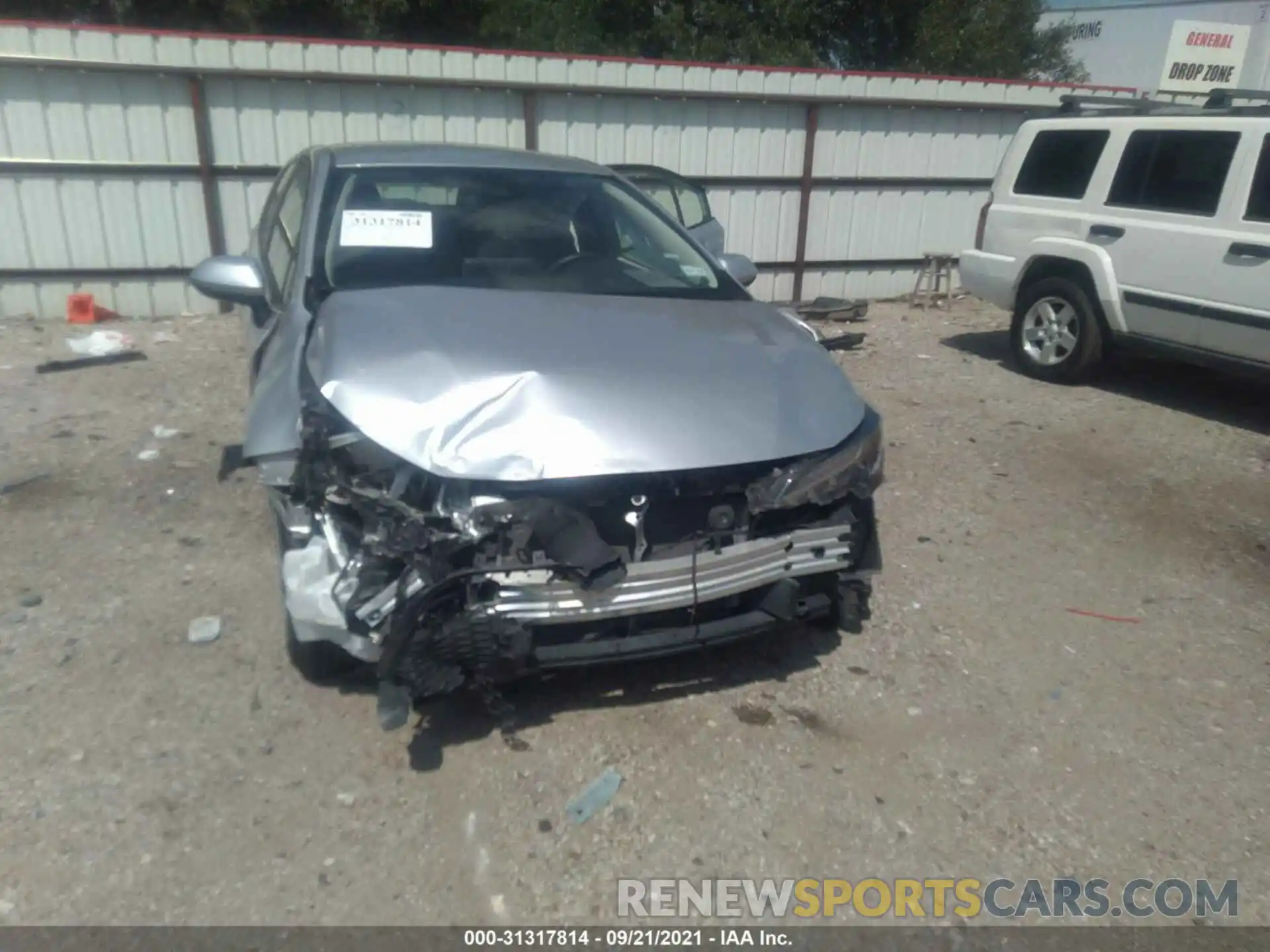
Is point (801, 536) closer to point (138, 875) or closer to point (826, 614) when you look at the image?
point (826, 614)

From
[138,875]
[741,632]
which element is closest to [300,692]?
[138,875]

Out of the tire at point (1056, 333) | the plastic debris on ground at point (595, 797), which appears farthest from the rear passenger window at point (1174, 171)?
the plastic debris on ground at point (595, 797)

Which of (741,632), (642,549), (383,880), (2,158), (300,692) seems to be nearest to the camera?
(383,880)

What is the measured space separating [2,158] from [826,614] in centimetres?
830

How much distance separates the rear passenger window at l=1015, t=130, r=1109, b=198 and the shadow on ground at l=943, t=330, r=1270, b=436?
54.1 inches

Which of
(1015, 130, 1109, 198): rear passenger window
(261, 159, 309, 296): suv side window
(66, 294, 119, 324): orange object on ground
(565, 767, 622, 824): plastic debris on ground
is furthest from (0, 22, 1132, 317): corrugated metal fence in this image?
(565, 767, 622, 824): plastic debris on ground

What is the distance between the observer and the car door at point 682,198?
28.5 feet

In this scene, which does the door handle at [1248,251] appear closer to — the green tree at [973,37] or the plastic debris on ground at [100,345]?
the plastic debris on ground at [100,345]

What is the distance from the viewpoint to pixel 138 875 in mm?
2562

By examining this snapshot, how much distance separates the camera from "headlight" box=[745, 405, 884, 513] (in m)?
2.99

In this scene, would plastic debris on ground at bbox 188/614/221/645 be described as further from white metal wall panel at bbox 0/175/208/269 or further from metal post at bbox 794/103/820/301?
metal post at bbox 794/103/820/301

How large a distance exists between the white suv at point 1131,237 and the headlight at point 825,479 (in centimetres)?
426

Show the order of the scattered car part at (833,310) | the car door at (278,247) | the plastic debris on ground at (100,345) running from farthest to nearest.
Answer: the scattered car part at (833,310) → the plastic debris on ground at (100,345) → the car door at (278,247)

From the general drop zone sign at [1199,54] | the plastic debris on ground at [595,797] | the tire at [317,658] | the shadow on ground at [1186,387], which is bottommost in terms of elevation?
the shadow on ground at [1186,387]
